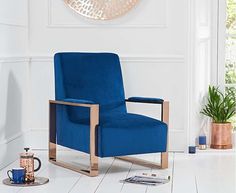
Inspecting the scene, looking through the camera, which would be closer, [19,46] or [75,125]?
[75,125]

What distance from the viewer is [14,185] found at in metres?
3.84

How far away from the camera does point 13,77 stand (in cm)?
472

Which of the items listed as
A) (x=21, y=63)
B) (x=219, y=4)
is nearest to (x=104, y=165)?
(x=21, y=63)

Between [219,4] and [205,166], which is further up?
[219,4]

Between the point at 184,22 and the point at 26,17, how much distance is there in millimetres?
1351

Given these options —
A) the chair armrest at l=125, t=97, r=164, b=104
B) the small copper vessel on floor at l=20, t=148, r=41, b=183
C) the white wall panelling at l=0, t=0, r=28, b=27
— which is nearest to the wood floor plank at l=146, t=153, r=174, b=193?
the chair armrest at l=125, t=97, r=164, b=104

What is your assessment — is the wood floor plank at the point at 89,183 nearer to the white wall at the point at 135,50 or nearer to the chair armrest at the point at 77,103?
the chair armrest at the point at 77,103

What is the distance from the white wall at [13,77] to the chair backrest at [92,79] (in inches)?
15.1

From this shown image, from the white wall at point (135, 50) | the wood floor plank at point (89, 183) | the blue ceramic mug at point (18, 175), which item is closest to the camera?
the wood floor plank at point (89, 183)

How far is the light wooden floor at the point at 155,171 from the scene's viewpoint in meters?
3.75

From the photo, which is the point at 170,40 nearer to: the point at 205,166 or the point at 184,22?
the point at 184,22

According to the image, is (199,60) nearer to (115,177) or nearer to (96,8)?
(96,8)

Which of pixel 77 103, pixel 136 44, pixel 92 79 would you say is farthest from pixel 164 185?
pixel 136 44

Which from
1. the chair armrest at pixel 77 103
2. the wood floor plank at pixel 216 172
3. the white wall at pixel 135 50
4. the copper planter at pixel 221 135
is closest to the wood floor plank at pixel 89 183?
the chair armrest at pixel 77 103
